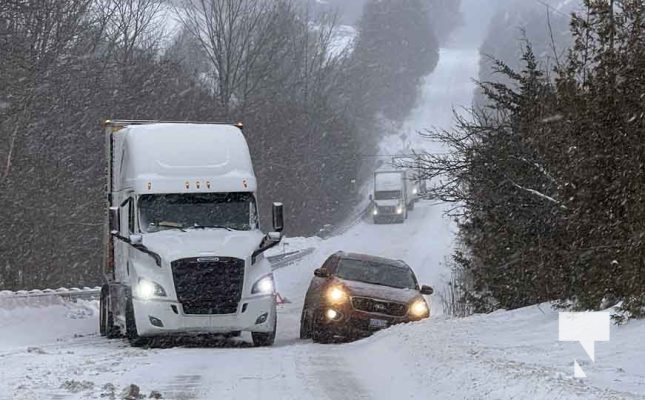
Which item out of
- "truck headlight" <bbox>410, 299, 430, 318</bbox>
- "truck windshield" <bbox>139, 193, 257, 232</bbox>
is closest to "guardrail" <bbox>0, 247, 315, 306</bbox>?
"truck windshield" <bbox>139, 193, 257, 232</bbox>

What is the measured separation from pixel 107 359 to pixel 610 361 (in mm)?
6255

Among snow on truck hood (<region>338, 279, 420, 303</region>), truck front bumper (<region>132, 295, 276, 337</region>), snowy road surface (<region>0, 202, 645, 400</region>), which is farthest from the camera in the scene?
snow on truck hood (<region>338, 279, 420, 303</region>)

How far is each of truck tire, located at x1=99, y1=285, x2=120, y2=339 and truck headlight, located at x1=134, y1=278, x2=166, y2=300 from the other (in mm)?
2758

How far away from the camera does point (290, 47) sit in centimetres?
7112

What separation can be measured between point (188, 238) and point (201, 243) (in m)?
0.29

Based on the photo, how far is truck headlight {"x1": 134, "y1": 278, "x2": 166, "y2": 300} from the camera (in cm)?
1534

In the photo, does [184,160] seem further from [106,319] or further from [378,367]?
[378,367]

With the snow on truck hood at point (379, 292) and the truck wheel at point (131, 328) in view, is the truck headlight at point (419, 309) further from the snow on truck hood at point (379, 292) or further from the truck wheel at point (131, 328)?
the truck wheel at point (131, 328)

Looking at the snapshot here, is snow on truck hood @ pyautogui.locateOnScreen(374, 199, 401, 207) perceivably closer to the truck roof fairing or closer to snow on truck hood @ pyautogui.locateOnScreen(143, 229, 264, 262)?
the truck roof fairing

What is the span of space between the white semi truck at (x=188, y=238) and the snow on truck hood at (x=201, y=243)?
0.05ft

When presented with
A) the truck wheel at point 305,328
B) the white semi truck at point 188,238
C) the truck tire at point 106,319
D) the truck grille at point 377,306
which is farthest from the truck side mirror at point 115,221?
the truck grille at point 377,306

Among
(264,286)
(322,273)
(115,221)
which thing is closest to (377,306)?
(322,273)

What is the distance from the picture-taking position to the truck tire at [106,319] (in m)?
18.1

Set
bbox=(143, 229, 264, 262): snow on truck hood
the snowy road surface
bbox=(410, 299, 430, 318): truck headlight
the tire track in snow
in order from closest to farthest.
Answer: the snowy road surface, the tire track in snow, bbox=(143, 229, 264, 262): snow on truck hood, bbox=(410, 299, 430, 318): truck headlight
